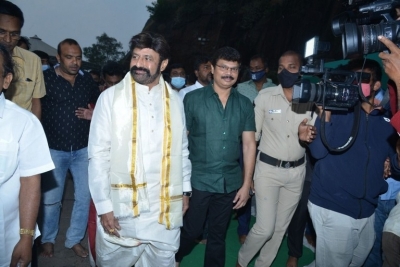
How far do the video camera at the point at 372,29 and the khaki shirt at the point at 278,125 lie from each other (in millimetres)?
1281

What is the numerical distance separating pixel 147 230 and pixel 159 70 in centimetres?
125

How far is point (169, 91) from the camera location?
9.17 ft

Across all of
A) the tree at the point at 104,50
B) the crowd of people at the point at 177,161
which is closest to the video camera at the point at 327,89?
the crowd of people at the point at 177,161

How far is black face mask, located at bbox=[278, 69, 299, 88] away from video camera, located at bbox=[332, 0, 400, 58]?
1174 mm

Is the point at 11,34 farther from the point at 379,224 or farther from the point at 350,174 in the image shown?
the point at 379,224

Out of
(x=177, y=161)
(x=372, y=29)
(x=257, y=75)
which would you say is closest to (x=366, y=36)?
(x=372, y=29)

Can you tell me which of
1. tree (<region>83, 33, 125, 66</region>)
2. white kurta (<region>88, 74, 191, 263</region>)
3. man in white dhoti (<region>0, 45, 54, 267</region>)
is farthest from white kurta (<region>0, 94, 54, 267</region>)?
tree (<region>83, 33, 125, 66</region>)

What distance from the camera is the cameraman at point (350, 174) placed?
2.71 m

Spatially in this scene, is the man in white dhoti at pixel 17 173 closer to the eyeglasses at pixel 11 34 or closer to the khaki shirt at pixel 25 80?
the eyeglasses at pixel 11 34

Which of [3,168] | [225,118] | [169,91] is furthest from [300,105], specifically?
[3,168]

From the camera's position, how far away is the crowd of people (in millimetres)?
2064

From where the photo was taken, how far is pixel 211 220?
3.35 metres

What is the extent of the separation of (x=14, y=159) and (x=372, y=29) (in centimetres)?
228

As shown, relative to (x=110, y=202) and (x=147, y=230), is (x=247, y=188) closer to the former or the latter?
(x=147, y=230)
